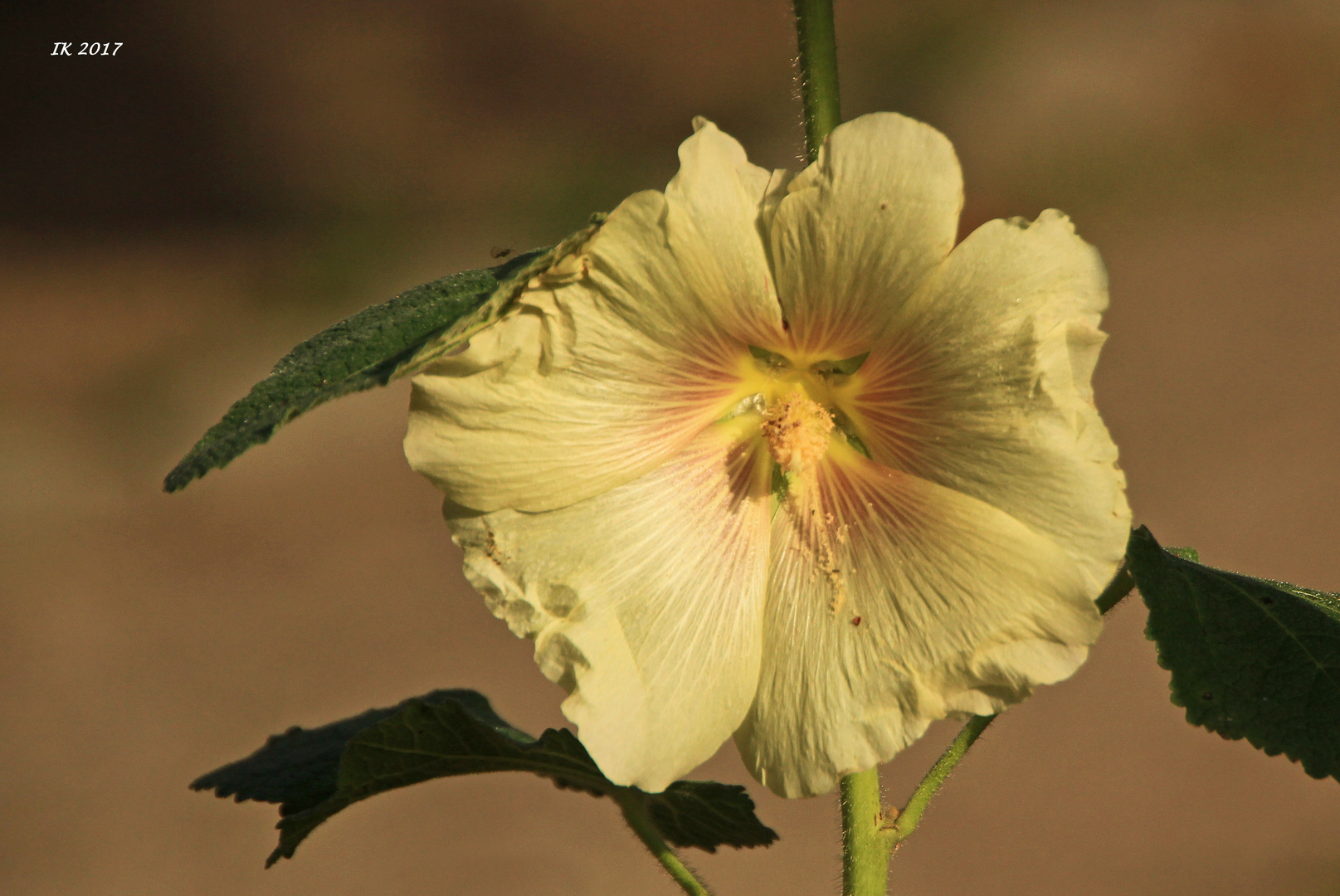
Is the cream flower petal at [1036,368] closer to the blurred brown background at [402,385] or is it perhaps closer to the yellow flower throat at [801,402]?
the yellow flower throat at [801,402]

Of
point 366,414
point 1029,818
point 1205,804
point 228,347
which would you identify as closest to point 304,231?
point 228,347

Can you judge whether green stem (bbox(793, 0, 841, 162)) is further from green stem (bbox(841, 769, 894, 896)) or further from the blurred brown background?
the blurred brown background

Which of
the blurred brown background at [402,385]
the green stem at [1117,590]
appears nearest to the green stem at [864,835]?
the green stem at [1117,590]

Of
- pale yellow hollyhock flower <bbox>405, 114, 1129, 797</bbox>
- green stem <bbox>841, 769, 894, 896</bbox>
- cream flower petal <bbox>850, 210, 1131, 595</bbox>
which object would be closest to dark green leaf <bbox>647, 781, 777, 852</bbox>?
green stem <bbox>841, 769, 894, 896</bbox>

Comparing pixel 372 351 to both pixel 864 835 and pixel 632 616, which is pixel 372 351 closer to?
pixel 632 616

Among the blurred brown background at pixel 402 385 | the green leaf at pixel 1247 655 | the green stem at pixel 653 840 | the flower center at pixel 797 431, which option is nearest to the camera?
the green leaf at pixel 1247 655

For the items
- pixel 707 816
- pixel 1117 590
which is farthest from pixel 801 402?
pixel 707 816

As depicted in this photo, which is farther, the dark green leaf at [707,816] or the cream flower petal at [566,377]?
the dark green leaf at [707,816]
